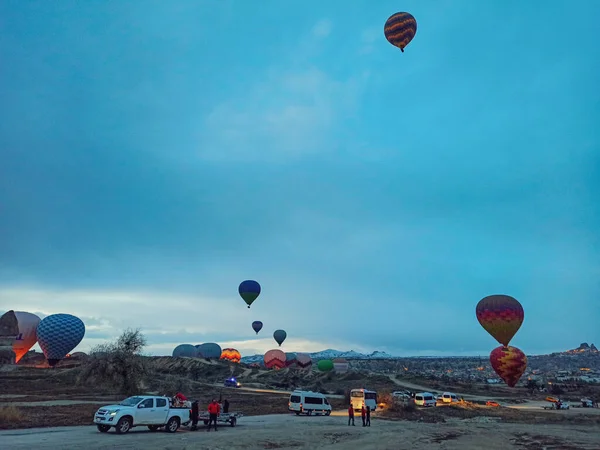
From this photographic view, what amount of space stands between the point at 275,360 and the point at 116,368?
89.4 meters

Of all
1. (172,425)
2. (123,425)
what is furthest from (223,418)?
(123,425)

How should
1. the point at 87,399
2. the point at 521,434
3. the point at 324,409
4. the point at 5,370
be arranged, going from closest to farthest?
the point at 521,434 → the point at 324,409 → the point at 87,399 → the point at 5,370

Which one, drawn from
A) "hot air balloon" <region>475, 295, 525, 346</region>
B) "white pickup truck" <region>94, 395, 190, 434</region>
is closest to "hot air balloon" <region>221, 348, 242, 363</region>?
"hot air balloon" <region>475, 295, 525, 346</region>

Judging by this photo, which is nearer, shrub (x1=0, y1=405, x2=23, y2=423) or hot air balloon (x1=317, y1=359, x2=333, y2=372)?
shrub (x1=0, y1=405, x2=23, y2=423)

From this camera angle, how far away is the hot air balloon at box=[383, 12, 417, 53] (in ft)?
152

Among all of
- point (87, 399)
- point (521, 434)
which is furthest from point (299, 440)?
point (87, 399)

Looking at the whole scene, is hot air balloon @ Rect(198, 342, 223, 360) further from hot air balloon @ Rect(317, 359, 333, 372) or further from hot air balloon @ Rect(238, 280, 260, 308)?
hot air balloon @ Rect(238, 280, 260, 308)

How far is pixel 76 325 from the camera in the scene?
7906 cm

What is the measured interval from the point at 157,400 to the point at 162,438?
3586 mm

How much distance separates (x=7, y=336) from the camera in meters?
110

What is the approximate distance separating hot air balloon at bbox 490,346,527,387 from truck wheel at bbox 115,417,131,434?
4291 cm

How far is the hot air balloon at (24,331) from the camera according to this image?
3762 inches

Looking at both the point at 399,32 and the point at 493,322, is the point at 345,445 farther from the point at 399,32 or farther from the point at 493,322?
the point at 399,32

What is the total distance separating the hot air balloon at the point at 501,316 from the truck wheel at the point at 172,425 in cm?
3673
